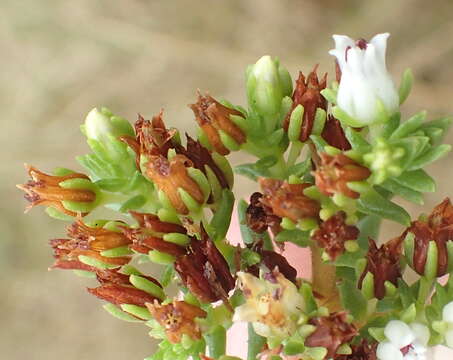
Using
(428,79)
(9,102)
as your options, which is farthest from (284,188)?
(9,102)

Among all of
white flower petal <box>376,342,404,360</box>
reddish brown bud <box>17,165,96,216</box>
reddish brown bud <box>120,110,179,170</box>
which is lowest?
white flower petal <box>376,342,404,360</box>

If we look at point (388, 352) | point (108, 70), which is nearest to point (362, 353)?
point (388, 352)

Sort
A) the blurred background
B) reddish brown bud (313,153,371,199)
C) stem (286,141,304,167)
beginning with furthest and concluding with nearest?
the blurred background < stem (286,141,304,167) < reddish brown bud (313,153,371,199)

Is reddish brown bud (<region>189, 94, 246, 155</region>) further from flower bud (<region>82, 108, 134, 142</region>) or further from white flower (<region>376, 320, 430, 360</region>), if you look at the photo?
white flower (<region>376, 320, 430, 360</region>)

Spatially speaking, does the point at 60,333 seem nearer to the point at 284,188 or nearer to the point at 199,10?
the point at 199,10

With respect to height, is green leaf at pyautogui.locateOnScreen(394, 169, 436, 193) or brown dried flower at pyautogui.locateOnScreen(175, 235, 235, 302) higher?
green leaf at pyautogui.locateOnScreen(394, 169, 436, 193)

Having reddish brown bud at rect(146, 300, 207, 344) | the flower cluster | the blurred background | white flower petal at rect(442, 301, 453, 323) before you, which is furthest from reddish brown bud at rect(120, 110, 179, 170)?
the blurred background

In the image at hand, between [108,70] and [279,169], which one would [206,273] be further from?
[108,70]
